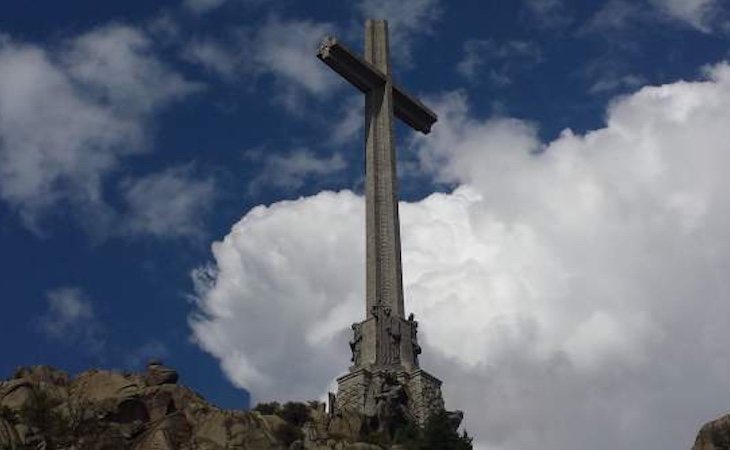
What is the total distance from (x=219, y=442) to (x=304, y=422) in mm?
4877

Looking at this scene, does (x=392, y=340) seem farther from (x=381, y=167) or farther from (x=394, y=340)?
(x=381, y=167)

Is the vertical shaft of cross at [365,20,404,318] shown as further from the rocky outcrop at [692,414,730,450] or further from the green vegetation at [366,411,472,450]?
the rocky outcrop at [692,414,730,450]

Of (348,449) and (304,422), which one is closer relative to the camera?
(348,449)

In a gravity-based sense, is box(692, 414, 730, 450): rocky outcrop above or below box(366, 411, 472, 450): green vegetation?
below

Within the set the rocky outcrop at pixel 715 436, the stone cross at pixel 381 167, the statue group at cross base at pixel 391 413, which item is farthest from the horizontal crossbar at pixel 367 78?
the rocky outcrop at pixel 715 436

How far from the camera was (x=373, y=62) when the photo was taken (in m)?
50.6

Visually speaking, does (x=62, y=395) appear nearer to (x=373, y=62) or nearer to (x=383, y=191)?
(x=383, y=191)

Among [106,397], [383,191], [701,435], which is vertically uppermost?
[383,191]

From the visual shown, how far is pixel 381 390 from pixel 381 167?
11.5 meters

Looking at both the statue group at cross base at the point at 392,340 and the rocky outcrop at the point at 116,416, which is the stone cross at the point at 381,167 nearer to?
the statue group at cross base at the point at 392,340

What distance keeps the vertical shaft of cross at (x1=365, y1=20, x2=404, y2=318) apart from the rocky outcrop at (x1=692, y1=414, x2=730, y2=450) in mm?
13948

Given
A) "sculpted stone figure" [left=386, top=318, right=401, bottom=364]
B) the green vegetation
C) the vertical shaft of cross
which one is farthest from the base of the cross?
the vertical shaft of cross

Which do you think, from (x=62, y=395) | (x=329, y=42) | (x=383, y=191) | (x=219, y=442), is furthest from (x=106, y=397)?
(x=329, y=42)

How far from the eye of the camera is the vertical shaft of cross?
144ft
